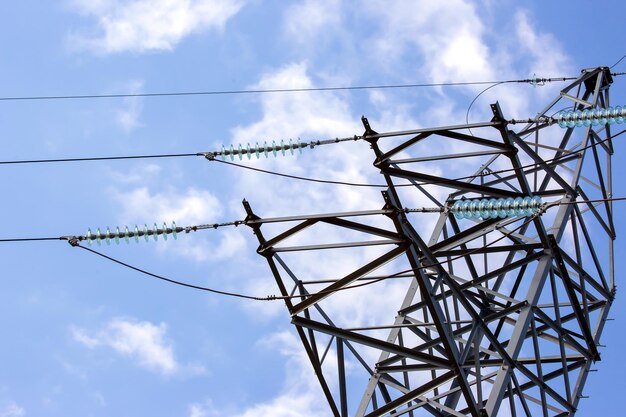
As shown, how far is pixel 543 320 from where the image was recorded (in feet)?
60.5

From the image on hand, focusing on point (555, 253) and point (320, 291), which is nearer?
point (320, 291)

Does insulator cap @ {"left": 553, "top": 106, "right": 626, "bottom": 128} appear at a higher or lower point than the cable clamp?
higher

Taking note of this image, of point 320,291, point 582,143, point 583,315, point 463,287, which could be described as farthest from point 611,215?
point 320,291

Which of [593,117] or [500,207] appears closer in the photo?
[500,207]

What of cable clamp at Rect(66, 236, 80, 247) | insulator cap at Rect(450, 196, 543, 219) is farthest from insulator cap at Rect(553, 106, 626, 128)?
cable clamp at Rect(66, 236, 80, 247)

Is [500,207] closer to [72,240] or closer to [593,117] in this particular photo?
[593,117]

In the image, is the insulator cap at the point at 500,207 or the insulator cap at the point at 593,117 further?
the insulator cap at the point at 593,117

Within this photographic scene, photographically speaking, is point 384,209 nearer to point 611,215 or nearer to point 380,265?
point 380,265

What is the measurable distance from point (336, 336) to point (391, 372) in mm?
1747

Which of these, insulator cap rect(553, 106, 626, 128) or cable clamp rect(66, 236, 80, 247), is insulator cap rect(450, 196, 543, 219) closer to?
insulator cap rect(553, 106, 626, 128)

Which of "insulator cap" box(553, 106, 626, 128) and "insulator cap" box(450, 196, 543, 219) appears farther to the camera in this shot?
"insulator cap" box(553, 106, 626, 128)

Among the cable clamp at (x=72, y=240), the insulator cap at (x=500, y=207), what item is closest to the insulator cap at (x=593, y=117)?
the insulator cap at (x=500, y=207)

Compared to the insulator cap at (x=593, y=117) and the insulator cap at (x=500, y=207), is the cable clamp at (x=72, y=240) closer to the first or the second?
the insulator cap at (x=500, y=207)

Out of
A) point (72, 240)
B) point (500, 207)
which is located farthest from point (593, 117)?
point (72, 240)
